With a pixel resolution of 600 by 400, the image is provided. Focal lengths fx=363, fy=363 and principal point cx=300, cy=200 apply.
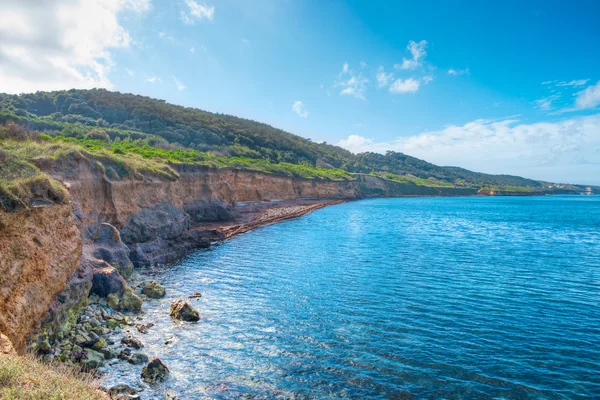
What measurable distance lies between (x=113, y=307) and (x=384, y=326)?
12022mm

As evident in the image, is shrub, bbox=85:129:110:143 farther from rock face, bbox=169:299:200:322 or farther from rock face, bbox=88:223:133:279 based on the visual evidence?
rock face, bbox=169:299:200:322

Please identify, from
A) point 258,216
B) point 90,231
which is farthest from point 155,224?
point 258,216

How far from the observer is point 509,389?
35.4 feet

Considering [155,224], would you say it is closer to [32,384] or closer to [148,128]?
[32,384]

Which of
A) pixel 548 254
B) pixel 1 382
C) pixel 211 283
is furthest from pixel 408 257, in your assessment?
pixel 1 382

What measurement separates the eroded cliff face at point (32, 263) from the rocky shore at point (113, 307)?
62cm

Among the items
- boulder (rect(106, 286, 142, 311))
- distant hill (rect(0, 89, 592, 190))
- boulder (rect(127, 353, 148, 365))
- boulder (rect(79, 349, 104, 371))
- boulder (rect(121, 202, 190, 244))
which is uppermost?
distant hill (rect(0, 89, 592, 190))

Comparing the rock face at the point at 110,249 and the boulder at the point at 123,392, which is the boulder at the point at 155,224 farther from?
the boulder at the point at 123,392

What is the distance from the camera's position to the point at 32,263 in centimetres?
1255

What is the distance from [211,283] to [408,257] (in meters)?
15.9

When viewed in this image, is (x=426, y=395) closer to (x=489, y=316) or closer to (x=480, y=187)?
(x=489, y=316)

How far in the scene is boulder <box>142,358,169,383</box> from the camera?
1134 centimetres

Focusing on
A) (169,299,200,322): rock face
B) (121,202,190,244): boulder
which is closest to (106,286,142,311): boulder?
(169,299,200,322): rock face

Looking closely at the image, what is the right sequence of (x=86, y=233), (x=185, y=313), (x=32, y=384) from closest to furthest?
(x=32, y=384) < (x=185, y=313) < (x=86, y=233)
